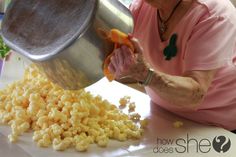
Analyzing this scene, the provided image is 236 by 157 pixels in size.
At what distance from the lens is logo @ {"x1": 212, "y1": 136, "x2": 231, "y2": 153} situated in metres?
0.89

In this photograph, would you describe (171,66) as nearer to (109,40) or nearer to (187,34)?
(187,34)

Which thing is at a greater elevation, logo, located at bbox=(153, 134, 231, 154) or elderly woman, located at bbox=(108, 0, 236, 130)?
elderly woman, located at bbox=(108, 0, 236, 130)

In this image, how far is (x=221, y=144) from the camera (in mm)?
914

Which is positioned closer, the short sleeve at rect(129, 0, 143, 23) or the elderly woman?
the elderly woman

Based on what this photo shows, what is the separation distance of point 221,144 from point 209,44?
25 cm

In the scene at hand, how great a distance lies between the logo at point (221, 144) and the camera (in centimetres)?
89

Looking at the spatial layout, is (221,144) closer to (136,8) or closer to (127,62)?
(127,62)

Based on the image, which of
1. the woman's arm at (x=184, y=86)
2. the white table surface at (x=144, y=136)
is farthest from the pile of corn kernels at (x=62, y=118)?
the woman's arm at (x=184, y=86)

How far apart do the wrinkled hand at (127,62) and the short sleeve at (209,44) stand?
167 mm

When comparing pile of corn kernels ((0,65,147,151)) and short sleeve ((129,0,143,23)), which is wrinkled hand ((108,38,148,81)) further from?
short sleeve ((129,0,143,23))

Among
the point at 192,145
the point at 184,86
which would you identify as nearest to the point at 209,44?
the point at 184,86

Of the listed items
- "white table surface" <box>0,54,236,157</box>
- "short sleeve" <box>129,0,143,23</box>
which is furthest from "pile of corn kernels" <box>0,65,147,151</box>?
"short sleeve" <box>129,0,143,23</box>

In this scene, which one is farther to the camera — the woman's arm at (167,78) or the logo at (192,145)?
the logo at (192,145)

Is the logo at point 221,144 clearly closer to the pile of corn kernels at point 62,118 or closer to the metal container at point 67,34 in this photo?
the pile of corn kernels at point 62,118
